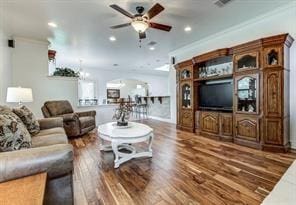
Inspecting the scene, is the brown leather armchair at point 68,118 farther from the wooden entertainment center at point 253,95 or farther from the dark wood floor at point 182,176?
the wooden entertainment center at point 253,95

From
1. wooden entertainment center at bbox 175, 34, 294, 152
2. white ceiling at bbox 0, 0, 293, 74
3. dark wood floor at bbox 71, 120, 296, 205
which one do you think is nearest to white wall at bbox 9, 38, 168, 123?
white ceiling at bbox 0, 0, 293, 74

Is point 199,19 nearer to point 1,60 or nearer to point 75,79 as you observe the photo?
point 75,79

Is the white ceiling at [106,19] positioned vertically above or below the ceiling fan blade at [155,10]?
above

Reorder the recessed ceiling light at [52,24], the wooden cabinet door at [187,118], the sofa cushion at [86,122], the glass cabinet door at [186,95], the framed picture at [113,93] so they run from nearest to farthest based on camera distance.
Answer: the recessed ceiling light at [52,24] < the sofa cushion at [86,122] < the wooden cabinet door at [187,118] < the glass cabinet door at [186,95] < the framed picture at [113,93]

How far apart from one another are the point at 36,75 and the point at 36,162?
477 cm

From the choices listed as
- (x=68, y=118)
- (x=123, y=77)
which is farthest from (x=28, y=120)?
(x=123, y=77)

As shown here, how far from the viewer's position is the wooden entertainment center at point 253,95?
3.22 m

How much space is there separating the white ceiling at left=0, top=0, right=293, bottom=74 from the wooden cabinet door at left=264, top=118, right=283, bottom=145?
7.23 feet

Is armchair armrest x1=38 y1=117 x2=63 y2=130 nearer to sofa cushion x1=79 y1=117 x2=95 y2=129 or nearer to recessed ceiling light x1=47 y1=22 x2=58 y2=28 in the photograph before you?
sofa cushion x1=79 y1=117 x2=95 y2=129

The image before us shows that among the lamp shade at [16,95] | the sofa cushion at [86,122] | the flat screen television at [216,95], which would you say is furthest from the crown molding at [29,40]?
the flat screen television at [216,95]

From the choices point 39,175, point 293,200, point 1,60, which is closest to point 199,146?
point 293,200

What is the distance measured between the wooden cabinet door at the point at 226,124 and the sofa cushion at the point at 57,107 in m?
4.19

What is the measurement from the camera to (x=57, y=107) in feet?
15.5

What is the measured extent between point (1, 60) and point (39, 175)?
163 inches
